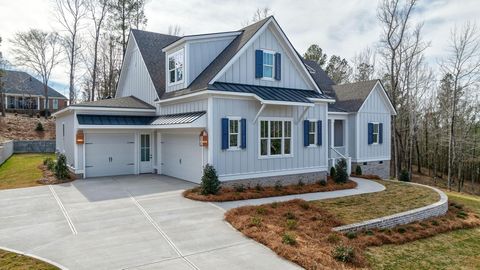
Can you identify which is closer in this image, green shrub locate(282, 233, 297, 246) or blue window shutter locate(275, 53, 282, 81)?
green shrub locate(282, 233, 297, 246)

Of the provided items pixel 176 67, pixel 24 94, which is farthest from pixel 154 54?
pixel 24 94

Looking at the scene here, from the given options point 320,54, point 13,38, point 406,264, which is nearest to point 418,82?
point 320,54

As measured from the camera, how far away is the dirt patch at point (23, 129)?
30516 mm

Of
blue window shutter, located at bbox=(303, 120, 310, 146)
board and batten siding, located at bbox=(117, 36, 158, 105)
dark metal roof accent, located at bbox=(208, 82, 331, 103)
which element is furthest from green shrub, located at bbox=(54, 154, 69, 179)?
blue window shutter, located at bbox=(303, 120, 310, 146)

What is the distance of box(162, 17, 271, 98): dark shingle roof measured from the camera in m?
12.8

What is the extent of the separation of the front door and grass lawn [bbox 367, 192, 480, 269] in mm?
12420

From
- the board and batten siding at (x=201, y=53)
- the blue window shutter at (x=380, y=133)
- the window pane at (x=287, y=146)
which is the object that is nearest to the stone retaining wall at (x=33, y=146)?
the board and batten siding at (x=201, y=53)

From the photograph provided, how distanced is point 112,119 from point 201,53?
18.4 ft

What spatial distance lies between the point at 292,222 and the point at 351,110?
45.0 feet

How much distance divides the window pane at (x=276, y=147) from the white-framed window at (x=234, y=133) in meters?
1.81

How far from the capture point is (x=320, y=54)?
38562 mm

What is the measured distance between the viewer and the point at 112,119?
605 inches

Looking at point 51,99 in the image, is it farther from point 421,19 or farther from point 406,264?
point 406,264

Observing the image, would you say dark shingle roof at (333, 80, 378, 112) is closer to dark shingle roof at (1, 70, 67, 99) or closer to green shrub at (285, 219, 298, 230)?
green shrub at (285, 219, 298, 230)
